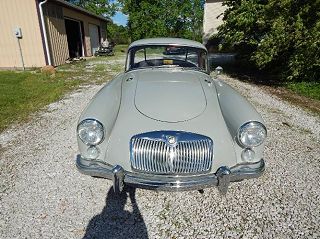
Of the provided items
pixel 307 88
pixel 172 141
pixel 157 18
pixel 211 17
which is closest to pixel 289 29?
pixel 307 88

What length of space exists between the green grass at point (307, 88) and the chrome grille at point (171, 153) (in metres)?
6.75

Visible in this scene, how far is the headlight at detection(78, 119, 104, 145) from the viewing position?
2871 mm

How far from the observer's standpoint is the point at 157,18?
34.2m

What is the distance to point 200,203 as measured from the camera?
320 cm

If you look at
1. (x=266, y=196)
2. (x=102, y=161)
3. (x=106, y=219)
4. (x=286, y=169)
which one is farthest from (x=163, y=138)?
(x=286, y=169)

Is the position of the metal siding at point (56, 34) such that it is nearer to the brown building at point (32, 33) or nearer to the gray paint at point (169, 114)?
the brown building at point (32, 33)

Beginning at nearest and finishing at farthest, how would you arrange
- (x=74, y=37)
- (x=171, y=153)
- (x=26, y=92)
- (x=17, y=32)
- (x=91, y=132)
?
(x=171, y=153) < (x=91, y=132) < (x=26, y=92) < (x=17, y=32) < (x=74, y=37)

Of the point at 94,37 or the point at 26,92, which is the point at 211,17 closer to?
the point at 94,37

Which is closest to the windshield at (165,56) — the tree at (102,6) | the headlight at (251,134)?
the headlight at (251,134)

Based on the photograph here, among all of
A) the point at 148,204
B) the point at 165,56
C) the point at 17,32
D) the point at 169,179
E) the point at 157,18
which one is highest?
the point at 157,18

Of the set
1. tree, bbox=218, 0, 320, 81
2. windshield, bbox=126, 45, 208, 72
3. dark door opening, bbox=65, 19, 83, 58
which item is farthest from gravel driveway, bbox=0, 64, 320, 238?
dark door opening, bbox=65, 19, 83, 58

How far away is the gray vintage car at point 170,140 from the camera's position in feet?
8.85

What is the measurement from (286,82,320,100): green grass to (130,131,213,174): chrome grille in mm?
6748

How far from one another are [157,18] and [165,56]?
105 ft
